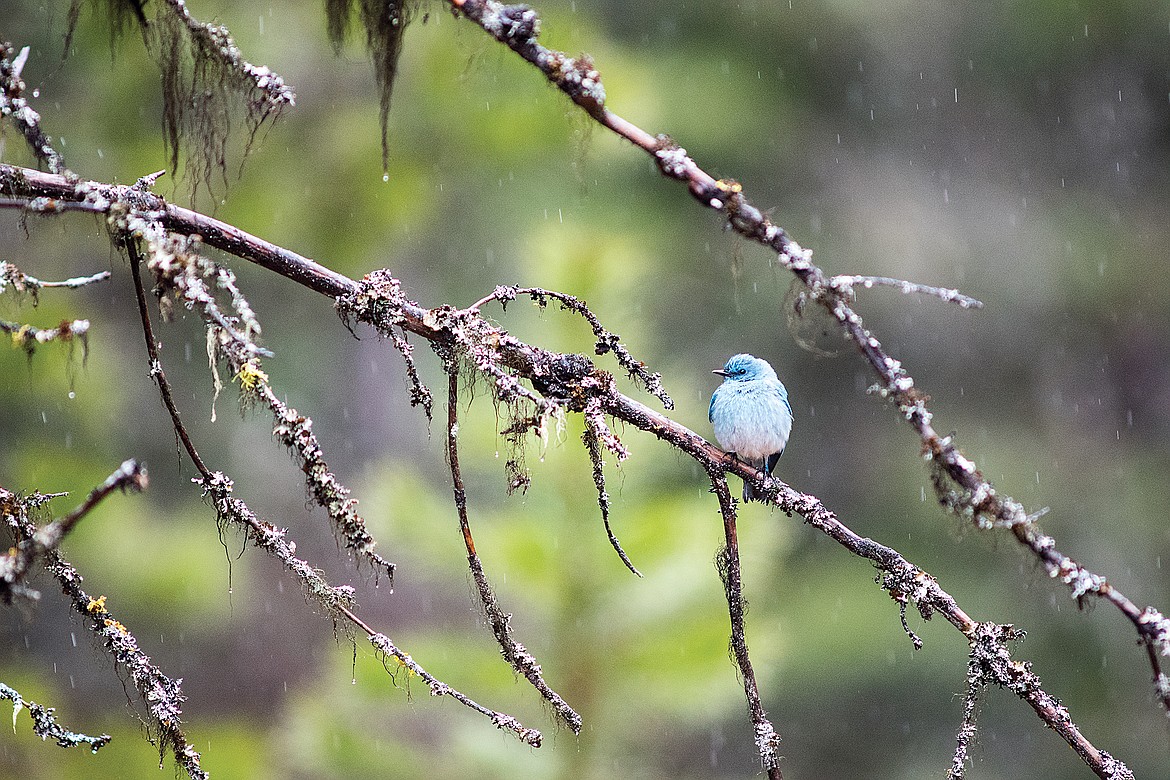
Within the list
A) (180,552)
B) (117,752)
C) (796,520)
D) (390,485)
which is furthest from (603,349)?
(796,520)

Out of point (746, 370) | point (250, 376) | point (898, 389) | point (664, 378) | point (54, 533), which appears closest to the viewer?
point (54, 533)

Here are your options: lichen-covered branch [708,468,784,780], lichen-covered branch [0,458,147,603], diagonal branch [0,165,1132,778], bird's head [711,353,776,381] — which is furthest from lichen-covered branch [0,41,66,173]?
bird's head [711,353,776,381]

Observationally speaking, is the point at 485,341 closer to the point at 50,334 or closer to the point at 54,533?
the point at 50,334

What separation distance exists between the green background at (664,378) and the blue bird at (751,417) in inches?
15.7

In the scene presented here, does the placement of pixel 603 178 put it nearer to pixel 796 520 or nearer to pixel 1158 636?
pixel 796 520

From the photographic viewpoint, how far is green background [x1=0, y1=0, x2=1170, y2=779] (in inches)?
174

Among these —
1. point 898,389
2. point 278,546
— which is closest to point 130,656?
point 278,546

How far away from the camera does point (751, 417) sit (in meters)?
4.10

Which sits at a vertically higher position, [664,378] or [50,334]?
[664,378]

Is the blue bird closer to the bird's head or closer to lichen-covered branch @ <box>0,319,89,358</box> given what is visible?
the bird's head

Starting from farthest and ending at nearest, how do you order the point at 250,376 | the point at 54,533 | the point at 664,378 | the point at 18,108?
the point at 664,378
the point at 18,108
the point at 250,376
the point at 54,533

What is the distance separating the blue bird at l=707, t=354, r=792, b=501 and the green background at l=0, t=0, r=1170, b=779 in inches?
15.7

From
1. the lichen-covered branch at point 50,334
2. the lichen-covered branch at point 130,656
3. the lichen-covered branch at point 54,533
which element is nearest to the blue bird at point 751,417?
the lichen-covered branch at point 130,656

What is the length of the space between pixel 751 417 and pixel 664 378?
638 mm
